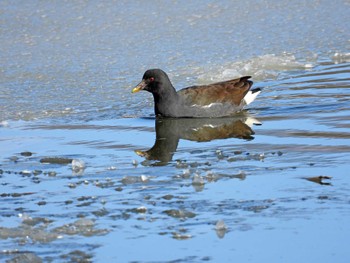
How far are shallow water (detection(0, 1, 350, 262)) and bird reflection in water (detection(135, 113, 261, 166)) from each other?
31 millimetres

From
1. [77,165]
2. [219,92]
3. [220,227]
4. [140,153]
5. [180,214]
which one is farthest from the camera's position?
[219,92]

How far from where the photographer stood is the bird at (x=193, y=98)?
9719 mm

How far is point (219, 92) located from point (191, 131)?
1193 millimetres

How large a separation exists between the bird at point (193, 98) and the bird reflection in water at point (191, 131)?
0.34ft

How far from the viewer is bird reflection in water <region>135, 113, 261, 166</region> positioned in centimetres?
791

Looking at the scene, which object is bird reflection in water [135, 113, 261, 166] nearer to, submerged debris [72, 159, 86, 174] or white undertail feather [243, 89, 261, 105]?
white undertail feather [243, 89, 261, 105]

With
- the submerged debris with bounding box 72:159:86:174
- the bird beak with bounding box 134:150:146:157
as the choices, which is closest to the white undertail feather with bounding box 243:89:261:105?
the bird beak with bounding box 134:150:146:157

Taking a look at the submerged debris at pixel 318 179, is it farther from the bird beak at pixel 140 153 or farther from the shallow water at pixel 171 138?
the bird beak at pixel 140 153

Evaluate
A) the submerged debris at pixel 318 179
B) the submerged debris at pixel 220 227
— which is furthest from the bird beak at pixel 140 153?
the submerged debris at pixel 220 227

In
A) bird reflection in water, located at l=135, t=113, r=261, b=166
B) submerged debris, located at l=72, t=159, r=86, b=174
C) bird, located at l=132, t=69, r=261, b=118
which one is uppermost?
bird, located at l=132, t=69, r=261, b=118

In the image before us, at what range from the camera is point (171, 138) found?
8625mm

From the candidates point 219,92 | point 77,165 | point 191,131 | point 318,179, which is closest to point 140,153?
point 77,165

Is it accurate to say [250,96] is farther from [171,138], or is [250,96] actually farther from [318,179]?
[318,179]

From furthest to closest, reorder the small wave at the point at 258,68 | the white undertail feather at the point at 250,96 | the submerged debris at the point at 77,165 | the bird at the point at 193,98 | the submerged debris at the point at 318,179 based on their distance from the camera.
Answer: the small wave at the point at 258,68
the white undertail feather at the point at 250,96
the bird at the point at 193,98
the submerged debris at the point at 77,165
the submerged debris at the point at 318,179
